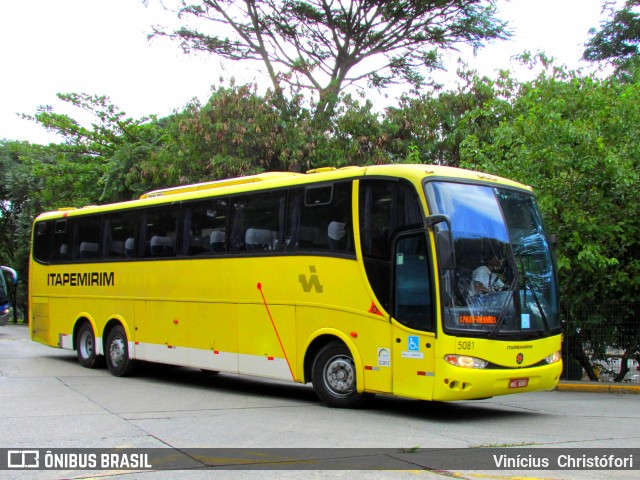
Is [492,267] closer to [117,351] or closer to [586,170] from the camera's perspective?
[586,170]

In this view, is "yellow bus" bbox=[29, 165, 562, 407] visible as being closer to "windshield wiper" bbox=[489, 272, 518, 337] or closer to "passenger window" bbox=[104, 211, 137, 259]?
"windshield wiper" bbox=[489, 272, 518, 337]

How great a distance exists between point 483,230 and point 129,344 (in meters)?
8.22

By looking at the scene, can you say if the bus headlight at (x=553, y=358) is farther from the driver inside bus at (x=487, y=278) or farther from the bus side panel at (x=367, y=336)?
the bus side panel at (x=367, y=336)

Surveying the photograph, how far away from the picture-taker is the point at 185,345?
524 inches

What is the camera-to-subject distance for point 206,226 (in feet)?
42.5

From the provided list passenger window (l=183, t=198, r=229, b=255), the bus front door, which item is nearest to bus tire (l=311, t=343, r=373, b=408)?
the bus front door

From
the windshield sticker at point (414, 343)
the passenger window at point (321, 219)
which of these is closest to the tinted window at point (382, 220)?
the passenger window at point (321, 219)

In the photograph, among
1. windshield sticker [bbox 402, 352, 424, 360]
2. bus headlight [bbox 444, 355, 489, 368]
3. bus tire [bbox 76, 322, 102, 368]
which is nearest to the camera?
bus headlight [bbox 444, 355, 489, 368]

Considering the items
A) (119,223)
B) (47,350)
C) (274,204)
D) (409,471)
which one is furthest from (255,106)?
(409,471)

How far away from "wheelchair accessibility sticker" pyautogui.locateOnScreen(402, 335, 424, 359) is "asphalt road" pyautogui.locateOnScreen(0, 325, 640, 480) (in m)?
0.87

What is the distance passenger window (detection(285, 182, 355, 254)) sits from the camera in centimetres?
1047

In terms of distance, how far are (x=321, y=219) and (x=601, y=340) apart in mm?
8492

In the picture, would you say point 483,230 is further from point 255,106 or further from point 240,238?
point 255,106

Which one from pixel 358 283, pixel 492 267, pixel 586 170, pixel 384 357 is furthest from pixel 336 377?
pixel 586 170
